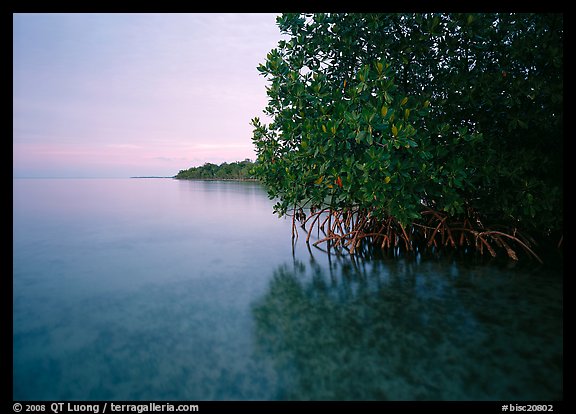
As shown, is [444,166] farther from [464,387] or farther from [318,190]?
[464,387]

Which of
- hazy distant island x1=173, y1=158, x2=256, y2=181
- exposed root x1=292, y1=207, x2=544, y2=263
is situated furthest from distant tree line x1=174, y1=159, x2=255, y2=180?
exposed root x1=292, y1=207, x2=544, y2=263

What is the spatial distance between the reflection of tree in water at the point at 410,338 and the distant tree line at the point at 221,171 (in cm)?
6406

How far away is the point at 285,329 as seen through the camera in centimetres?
489

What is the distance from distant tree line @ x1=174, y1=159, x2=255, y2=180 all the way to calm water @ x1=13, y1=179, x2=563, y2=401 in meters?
62.3

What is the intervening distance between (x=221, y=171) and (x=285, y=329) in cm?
9159

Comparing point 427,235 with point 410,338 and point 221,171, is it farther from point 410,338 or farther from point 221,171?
point 221,171

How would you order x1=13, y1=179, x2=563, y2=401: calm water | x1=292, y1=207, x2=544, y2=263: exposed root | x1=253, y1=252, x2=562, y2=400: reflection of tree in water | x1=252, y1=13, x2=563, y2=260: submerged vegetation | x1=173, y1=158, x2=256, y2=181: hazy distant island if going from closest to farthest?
x1=253, y1=252, x2=562, y2=400: reflection of tree in water < x1=13, y1=179, x2=563, y2=401: calm water < x1=252, y1=13, x2=563, y2=260: submerged vegetation < x1=292, y1=207, x2=544, y2=263: exposed root < x1=173, y1=158, x2=256, y2=181: hazy distant island

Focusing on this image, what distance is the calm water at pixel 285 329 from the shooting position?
3.51 metres

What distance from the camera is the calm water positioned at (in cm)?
351

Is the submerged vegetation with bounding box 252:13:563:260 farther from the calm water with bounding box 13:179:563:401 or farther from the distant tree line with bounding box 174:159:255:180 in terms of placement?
the distant tree line with bounding box 174:159:255:180

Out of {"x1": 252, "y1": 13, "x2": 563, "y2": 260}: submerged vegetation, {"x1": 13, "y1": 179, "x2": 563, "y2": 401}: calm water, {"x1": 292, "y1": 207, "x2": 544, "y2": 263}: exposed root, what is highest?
{"x1": 252, "y1": 13, "x2": 563, "y2": 260}: submerged vegetation

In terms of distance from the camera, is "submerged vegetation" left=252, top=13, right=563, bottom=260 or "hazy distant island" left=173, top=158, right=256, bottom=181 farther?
"hazy distant island" left=173, top=158, right=256, bottom=181

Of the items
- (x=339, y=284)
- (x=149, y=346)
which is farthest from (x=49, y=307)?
(x=339, y=284)
